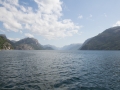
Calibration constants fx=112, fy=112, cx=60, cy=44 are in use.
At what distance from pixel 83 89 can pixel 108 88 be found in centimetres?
545

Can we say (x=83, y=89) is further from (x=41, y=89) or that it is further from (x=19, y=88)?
(x=19, y=88)

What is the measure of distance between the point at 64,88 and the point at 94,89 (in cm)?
620

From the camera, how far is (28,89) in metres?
Answer: 22.4

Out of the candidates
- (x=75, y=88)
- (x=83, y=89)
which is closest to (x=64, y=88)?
(x=75, y=88)

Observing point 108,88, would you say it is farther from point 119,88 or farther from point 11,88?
point 11,88

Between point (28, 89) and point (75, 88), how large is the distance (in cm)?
967

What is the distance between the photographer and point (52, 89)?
891 inches

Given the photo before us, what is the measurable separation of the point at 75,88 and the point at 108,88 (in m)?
6.99

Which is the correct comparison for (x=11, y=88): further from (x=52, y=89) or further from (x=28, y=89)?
(x=52, y=89)

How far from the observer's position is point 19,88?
22.9m

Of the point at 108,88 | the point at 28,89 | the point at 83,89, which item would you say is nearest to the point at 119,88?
the point at 108,88

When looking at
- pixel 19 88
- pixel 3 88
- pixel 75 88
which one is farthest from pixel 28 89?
pixel 75 88

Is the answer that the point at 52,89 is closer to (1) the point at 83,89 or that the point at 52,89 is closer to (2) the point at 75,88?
(2) the point at 75,88

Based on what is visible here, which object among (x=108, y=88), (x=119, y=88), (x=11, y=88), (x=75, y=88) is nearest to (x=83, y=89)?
(x=75, y=88)
